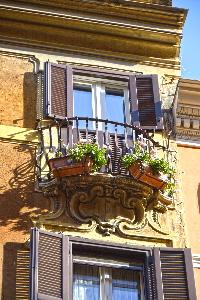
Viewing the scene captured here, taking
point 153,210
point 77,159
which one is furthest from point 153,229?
point 77,159

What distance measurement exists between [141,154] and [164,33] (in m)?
3.67

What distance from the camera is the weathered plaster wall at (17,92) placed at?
607 inches

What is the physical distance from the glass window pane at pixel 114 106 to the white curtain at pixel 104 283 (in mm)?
2869

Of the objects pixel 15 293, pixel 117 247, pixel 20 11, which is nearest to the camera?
pixel 15 293

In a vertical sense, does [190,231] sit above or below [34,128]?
below

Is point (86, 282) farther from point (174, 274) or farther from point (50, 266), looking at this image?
point (174, 274)

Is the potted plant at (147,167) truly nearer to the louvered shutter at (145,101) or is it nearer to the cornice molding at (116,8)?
the louvered shutter at (145,101)

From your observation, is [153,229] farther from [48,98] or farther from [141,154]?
[48,98]

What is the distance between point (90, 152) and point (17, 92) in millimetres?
2302

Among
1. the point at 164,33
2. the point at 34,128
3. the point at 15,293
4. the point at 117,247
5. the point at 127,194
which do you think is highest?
the point at 164,33

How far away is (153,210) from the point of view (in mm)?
14719

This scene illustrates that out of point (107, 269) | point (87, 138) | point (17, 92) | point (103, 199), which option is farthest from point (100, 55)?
point (107, 269)

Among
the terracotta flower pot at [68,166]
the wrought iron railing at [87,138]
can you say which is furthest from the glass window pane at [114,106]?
the terracotta flower pot at [68,166]

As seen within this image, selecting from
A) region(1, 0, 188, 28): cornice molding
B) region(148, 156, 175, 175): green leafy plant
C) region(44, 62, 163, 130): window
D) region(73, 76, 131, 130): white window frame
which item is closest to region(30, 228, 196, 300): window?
region(148, 156, 175, 175): green leafy plant
